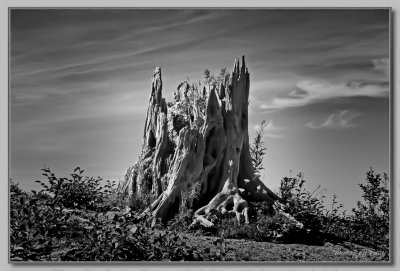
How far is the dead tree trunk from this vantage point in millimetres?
7809

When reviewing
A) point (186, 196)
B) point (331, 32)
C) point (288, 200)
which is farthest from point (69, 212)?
point (331, 32)

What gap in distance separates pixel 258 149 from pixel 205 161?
743 millimetres

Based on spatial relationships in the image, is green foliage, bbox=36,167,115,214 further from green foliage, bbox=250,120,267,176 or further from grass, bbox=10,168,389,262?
green foliage, bbox=250,120,267,176

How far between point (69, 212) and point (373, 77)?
11.6 ft

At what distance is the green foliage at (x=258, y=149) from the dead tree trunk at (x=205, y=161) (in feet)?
0.48

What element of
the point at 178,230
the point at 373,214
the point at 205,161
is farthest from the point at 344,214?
the point at 178,230

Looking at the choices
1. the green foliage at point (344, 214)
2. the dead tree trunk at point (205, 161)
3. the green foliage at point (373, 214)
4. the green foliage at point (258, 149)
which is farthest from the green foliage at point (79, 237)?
the green foliage at point (373, 214)

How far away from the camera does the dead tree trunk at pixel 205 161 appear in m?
7.81

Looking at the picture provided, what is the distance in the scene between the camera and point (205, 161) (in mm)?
8062

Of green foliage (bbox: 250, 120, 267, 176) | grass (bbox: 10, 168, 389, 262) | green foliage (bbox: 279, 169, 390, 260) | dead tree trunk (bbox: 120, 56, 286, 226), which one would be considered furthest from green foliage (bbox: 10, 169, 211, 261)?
green foliage (bbox: 279, 169, 390, 260)

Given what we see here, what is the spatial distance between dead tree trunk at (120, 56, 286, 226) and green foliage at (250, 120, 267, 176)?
146 millimetres

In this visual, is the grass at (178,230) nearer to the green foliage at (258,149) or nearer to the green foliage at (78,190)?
the green foliage at (78,190)

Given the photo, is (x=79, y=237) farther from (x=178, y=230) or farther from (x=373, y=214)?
(x=373, y=214)

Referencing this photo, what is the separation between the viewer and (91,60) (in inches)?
275
